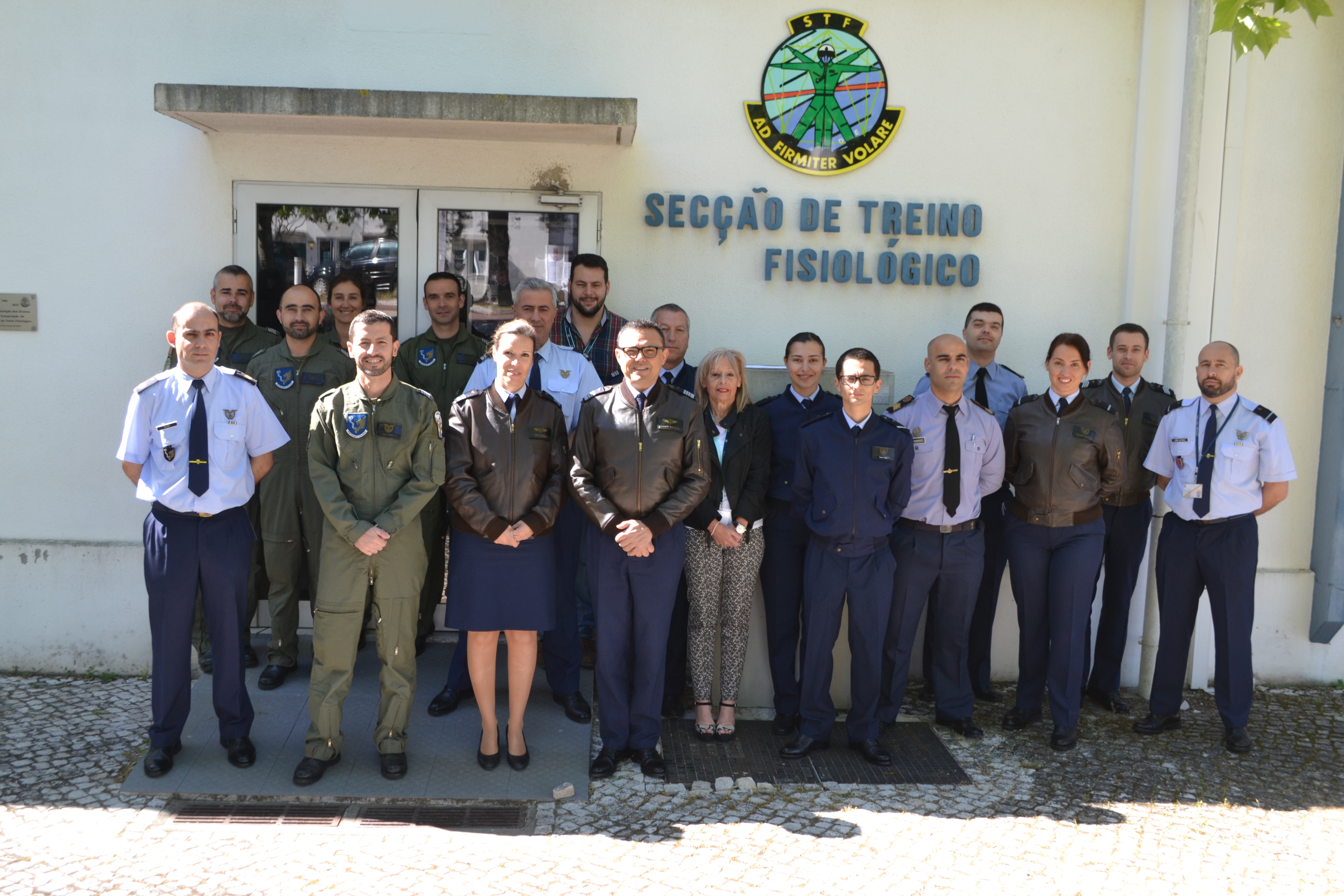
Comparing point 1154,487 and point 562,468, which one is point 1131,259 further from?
point 562,468

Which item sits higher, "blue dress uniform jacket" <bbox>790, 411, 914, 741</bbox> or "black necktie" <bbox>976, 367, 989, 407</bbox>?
"black necktie" <bbox>976, 367, 989, 407</bbox>

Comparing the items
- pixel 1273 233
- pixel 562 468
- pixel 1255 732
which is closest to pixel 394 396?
pixel 562 468

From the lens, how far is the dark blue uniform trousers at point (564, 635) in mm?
4883

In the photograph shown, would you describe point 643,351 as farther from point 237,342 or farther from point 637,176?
point 237,342

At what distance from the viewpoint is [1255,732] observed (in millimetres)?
5180

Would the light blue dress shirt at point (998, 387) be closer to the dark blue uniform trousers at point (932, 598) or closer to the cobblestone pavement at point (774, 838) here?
the dark blue uniform trousers at point (932, 598)

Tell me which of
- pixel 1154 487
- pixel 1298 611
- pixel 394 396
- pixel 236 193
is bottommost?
pixel 1298 611

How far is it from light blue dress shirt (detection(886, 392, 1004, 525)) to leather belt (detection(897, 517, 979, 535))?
13 millimetres

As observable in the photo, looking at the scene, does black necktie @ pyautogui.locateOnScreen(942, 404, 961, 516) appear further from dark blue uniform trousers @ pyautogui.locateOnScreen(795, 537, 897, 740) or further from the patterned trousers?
the patterned trousers

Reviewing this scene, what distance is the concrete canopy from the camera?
491 centimetres

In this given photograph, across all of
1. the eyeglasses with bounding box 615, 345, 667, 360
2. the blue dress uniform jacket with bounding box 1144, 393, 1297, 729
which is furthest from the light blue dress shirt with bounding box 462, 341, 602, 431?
the blue dress uniform jacket with bounding box 1144, 393, 1297, 729

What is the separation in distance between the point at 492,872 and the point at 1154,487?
4.15 m

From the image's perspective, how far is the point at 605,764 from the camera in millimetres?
4391

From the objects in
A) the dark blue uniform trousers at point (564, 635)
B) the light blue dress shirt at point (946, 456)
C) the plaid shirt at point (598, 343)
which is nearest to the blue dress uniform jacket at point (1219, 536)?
the light blue dress shirt at point (946, 456)
